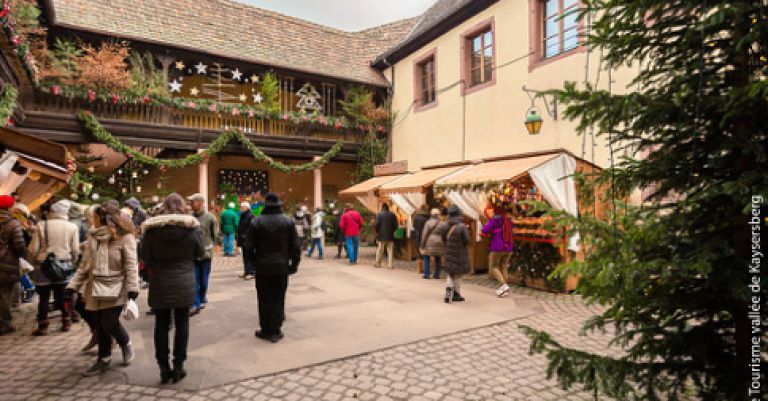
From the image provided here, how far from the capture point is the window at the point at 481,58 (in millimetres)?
12102

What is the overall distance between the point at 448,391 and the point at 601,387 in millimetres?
1659

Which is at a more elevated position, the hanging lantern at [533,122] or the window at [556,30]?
the window at [556,30]

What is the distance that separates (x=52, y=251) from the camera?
17.4 ft

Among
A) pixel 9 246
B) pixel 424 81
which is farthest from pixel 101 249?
pixel 424 81

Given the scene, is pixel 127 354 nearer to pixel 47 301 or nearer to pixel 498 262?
pixel 47 301

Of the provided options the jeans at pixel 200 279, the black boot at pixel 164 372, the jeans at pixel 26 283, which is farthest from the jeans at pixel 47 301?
the black boot at pixel 164 372

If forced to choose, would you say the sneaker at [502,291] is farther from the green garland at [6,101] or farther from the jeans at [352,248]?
the green garland at [6,101]

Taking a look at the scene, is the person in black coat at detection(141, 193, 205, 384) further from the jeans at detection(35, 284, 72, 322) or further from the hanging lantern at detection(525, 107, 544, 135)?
the hanging lantern at detection(525, 107, 544, 135)

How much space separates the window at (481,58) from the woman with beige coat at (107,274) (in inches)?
408

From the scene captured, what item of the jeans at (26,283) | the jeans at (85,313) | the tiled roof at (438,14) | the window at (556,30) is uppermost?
the tiled roof at (438,14)

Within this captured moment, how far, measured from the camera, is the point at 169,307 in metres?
3.80

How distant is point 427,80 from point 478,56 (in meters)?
2.76

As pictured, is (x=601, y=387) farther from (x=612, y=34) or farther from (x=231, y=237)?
(x=231, y=237)

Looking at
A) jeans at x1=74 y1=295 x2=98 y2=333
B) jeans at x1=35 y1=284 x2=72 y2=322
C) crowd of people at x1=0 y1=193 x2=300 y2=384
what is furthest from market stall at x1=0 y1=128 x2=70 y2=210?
jeans at x1=74 y1=295 x2=98 y2=333
